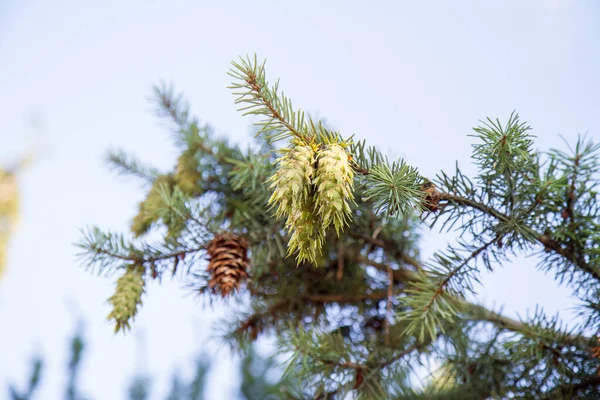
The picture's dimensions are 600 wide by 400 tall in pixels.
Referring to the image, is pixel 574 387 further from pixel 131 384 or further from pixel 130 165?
pixel 131 384

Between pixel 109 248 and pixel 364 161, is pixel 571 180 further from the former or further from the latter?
pixel 109 248

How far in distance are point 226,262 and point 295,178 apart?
0.19 meters

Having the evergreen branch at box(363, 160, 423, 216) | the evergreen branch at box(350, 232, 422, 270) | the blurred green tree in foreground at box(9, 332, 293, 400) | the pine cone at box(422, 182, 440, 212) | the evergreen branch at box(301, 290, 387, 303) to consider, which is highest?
the blurred green tree in foreground at box(9, 332, 293, 400)

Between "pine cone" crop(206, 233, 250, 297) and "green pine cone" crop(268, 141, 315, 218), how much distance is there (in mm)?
165

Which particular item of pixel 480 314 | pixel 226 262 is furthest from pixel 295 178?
pixel 480 314

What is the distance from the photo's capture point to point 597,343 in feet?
1.33

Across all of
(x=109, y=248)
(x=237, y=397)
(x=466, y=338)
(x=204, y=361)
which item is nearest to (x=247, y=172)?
(x=109, y=248)

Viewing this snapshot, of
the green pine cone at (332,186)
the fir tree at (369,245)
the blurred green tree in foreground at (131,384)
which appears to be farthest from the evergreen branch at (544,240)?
the blurred green tree in foreground at (131,384)

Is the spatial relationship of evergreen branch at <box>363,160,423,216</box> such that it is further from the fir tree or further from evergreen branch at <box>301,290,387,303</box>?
evergreen branch at <box>301,290,387,303</box>

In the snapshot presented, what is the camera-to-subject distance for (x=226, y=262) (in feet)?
1.44

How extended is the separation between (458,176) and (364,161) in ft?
0.24

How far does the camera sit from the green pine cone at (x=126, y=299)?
421 mm

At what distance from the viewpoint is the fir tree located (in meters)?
0.31

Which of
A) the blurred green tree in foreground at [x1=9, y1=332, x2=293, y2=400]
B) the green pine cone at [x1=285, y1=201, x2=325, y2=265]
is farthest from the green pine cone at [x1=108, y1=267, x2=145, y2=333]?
the blurred green tree in foreground at [x1=9, y1=332, x2=293, y2=400]
